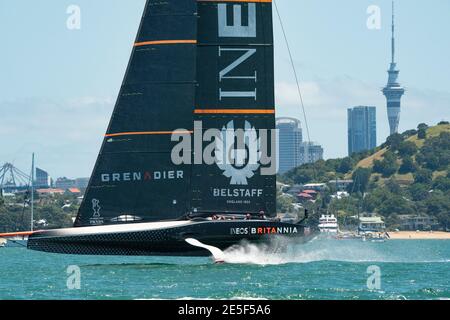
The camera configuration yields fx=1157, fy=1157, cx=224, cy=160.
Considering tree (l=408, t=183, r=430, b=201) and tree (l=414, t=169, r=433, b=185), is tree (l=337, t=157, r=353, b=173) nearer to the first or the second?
tree (l=414, t=169, r=433, b=185)

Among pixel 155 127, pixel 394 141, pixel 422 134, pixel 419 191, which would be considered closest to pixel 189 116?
pixel 155 127

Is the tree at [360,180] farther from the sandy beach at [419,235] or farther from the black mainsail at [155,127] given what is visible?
the black mainsail at [155,127]

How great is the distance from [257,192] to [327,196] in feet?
422

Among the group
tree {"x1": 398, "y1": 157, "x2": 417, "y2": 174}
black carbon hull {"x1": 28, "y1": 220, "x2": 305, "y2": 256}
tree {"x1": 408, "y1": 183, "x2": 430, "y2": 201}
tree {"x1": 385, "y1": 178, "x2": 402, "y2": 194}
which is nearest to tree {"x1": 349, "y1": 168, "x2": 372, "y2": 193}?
tree {"x1": 385, "y1": 178, "x2": 402, "y2": 194}

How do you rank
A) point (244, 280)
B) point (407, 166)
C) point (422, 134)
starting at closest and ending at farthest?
point (244, 280), point (407, 166), point (422, 134)

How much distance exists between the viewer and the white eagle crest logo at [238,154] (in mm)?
35062

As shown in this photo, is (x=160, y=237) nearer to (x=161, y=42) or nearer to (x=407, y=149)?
(x=161, y=42)

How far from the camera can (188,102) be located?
35.3m

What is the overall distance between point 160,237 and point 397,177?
503 feet

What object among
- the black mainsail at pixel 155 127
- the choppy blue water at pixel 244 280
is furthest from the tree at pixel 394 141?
the black mainsail at pixel 155 127

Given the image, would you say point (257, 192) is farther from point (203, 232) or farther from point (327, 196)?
point (327, 196)
